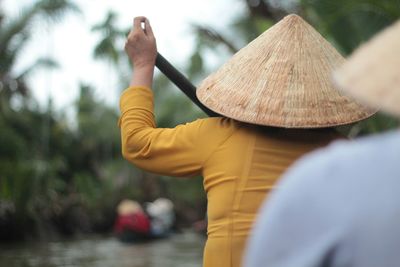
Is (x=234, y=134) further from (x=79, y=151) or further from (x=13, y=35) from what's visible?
(x=79, y=151)

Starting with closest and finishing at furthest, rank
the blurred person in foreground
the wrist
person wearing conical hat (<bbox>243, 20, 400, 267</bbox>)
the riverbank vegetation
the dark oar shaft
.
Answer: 1. person wearing conical hat (<bbox>243, 20, 400, 267</bbox>)
2. the wrist
3. the dark oar shaft
4. the riverbank vegetation
5. the blurred person in foreground

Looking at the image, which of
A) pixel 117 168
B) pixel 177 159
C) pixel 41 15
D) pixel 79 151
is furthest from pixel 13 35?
pixel 177 159

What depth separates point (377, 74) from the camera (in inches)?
49.4

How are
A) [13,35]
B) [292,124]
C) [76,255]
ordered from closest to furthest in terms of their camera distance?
[292,124] → [76,255] → [13,35]

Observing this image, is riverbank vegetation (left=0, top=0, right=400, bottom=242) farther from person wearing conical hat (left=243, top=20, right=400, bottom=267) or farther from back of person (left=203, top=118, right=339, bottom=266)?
person wearing conical hat (left=243, top=20, right=400, bottom=267)

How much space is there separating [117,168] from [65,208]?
5843mm

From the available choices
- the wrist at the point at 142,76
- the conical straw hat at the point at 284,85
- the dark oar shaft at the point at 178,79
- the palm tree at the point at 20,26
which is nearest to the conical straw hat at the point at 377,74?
the conical straw hat at the point at 284,85

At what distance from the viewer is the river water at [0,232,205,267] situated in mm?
12969

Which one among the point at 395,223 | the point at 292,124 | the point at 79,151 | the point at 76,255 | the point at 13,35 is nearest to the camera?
the point at 395,223

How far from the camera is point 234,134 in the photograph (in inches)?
92.0

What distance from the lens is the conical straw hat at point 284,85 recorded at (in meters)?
2.32

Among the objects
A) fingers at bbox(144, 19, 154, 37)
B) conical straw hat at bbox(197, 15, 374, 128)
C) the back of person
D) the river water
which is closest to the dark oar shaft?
fingers at bbox(144, 19, 154, 37)

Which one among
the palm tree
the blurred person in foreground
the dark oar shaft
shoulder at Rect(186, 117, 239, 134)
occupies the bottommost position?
the blurred person in foreground

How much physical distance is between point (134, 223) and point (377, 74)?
58.6 feet
